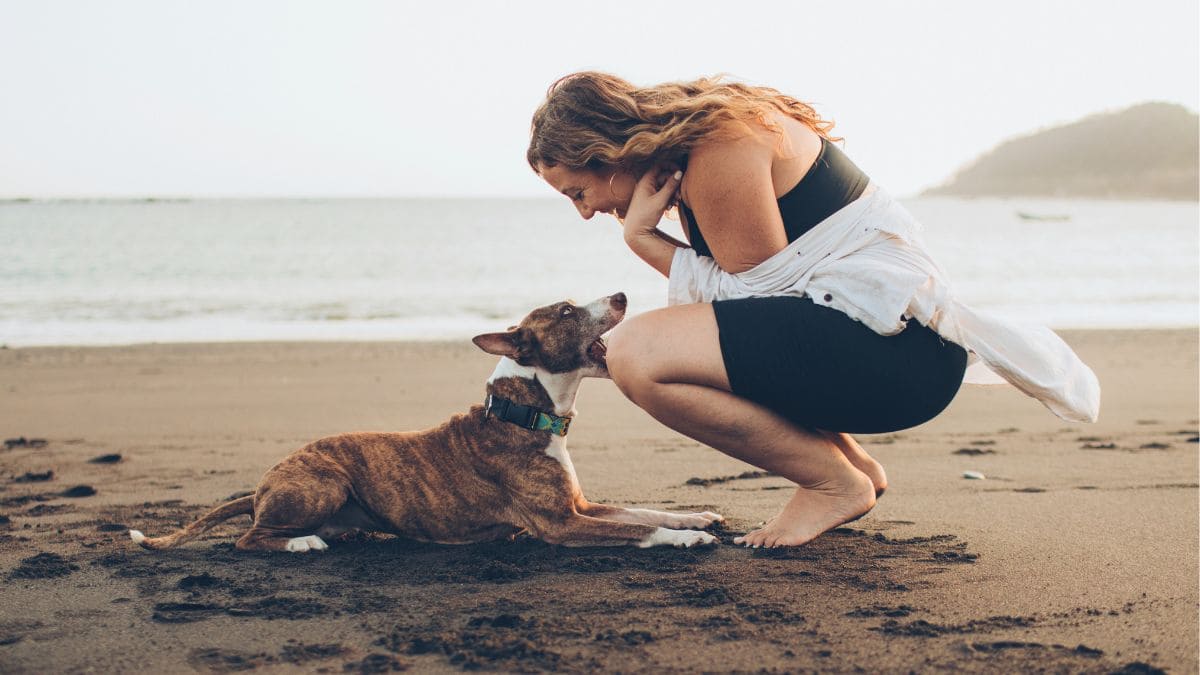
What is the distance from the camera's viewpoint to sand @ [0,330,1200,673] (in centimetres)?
293

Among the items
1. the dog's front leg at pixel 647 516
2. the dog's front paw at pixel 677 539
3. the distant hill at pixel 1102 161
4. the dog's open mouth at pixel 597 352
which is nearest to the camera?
the dog's front paw at pixel 677 539

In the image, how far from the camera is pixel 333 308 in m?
18.2

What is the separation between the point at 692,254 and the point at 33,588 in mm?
2558

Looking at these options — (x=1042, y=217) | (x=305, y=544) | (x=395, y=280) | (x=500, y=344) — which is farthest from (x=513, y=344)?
(x=1042, y=217)

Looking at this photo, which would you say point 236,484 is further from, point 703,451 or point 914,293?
point 914,293

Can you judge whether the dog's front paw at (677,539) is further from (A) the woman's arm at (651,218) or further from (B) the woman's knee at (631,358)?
(A) the woman's arm at (651,218)

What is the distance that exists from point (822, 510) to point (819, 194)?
116cm

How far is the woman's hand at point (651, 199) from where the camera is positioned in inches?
156

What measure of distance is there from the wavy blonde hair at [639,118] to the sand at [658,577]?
1.45 metres

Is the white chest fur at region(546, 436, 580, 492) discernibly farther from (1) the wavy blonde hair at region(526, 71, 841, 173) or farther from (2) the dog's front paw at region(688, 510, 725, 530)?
(1) the wavy blonde hair at region(526, 71, 841, 173)

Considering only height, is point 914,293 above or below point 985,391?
above

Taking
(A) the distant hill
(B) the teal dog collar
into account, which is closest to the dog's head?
(B) the teal dog collar

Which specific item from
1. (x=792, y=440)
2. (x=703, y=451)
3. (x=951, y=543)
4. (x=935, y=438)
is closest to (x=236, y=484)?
(x=703, y=451)

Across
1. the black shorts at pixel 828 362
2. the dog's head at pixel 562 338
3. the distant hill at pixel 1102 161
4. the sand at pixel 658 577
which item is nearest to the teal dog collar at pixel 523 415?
the dog's head at pixel 562 338
